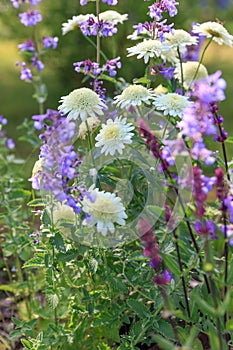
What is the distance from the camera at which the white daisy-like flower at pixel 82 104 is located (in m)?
1.63

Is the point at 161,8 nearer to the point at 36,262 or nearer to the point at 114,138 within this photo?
the point at 114,138

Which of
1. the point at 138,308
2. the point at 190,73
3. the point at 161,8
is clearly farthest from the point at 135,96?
the point at 138,308

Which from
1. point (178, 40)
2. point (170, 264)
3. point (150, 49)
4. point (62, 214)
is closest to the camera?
point (170, 264)

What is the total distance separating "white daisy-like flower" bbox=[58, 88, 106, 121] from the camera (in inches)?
64.2

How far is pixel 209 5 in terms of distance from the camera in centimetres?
563

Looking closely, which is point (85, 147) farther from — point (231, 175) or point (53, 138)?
point (53, 138)

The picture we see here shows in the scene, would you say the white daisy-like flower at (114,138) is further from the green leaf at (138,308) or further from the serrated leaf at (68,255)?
the green leaf at (138,308)

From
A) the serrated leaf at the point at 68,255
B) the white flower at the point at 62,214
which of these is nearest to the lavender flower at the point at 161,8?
the white flower at the point at 62,214

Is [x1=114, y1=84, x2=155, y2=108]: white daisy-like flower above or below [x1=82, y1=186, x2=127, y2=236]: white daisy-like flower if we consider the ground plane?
above

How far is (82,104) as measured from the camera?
1648 millimetres

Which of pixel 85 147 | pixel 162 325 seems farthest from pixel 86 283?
pixel 85 147

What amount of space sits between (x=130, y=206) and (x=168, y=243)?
0.26 meters


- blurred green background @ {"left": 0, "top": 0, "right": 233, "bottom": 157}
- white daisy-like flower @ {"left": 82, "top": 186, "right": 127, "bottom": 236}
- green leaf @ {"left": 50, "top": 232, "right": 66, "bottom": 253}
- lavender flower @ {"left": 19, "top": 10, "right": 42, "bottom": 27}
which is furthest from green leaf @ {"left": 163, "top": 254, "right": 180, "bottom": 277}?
blurred green background @ {"left": 0, "top": 0, "right": 233, "bottom": 157}

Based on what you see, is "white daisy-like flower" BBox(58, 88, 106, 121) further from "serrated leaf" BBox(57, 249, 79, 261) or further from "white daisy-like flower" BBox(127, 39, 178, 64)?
"serrated leaf" BBox(57, 249, 79, 261)
